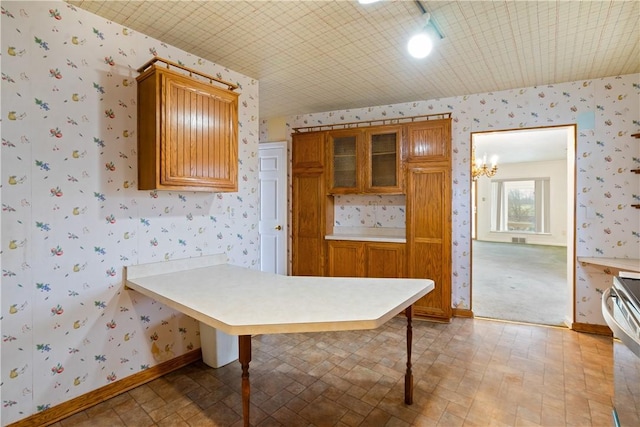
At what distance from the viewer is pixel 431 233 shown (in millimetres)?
3428

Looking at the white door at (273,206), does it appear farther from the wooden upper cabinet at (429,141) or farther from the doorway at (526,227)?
the doorway at (526,227)

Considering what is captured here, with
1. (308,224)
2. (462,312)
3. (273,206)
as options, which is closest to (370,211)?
(308,224)

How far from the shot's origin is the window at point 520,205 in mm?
8984

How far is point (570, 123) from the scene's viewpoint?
125 inches

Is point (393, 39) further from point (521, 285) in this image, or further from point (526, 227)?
point (526, 227)

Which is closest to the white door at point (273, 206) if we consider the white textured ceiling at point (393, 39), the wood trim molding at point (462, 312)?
the white textured ceiling at point (393, 39)

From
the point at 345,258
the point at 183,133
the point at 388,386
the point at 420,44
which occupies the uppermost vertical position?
the point at 420,44

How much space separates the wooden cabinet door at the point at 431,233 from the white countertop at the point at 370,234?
0.22m

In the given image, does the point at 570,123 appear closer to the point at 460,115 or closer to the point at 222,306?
the point at 460,115

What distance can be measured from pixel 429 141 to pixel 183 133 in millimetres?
2449

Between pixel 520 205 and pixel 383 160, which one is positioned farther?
pixel 520 205

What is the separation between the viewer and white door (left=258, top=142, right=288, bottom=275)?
4363 mm

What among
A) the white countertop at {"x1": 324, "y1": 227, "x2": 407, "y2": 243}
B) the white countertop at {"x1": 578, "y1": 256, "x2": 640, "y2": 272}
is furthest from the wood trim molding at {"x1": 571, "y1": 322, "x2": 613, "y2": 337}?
the white countertop at {"x1": 324, "y1": 227, "x2": 407, "y2": 243}

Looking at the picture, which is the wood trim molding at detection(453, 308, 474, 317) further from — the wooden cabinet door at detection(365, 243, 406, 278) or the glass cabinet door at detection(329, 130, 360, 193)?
the glass cabinet door at detection(329, 130, 360, 193)
